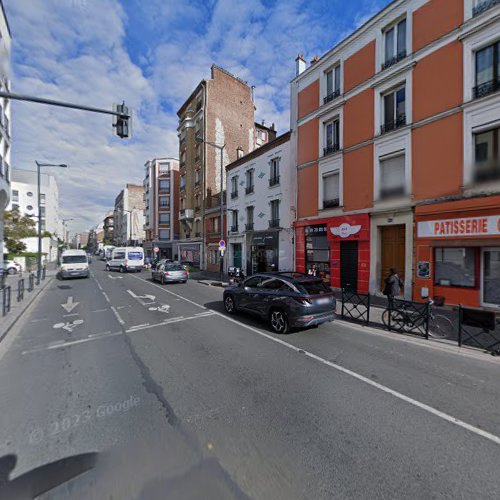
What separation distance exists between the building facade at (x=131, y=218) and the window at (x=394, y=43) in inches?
1999

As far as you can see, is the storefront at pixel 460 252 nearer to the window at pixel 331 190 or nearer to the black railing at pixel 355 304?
the black railing at pixel 355 304

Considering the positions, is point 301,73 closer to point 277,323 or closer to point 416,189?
point 416,189

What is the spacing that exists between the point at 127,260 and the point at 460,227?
23937 mm

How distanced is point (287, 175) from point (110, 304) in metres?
11.6

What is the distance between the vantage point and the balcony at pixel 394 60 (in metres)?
10.7

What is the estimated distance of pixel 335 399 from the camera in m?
3.62

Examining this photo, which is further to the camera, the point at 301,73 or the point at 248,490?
the point at 301,73

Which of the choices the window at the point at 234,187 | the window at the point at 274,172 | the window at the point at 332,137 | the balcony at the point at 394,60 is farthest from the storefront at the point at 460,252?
the window at the point at 234,187

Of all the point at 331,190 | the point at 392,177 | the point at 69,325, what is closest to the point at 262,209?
the point at 331,190

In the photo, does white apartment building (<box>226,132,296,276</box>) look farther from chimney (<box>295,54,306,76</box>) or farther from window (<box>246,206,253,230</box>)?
chimney (<box>295,54,306,76</box>)

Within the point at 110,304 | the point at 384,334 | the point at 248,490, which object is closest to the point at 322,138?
the point at 384,334

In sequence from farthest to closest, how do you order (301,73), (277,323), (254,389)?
(301,73)
(277,323)
(254,389)

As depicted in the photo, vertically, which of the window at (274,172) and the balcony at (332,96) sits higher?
the balcony at (332,96)

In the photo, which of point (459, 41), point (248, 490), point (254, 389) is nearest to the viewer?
point (248, 490)
